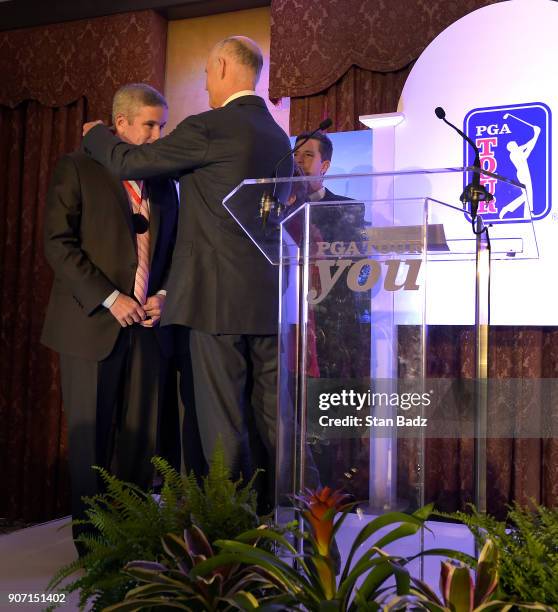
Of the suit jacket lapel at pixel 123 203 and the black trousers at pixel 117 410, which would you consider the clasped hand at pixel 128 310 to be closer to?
the black trousers at pixel 117 410

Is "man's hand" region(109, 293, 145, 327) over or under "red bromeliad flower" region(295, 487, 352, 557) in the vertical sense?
over

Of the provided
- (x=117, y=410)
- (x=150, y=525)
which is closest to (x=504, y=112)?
(x=117, y=410)

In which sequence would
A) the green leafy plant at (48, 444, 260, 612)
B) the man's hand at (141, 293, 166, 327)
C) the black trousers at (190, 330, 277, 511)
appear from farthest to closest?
the man's hand at (141, 293, 166, 327)
the black trousers at (190, 330, 277, 511)
the green leafy plant at (48, 444, 260, 612)

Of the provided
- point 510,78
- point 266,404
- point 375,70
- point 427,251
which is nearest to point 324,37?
point 375,70

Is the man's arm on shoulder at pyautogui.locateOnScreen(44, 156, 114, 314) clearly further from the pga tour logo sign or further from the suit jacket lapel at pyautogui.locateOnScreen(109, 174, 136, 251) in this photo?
the pga tour logo sign

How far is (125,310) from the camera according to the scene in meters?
2.39

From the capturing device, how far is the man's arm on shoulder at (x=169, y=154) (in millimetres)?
2215

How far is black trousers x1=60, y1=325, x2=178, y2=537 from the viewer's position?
95.5 inches

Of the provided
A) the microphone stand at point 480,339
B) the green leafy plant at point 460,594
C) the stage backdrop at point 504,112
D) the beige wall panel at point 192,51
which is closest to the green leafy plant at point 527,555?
the green leafy plant at point 460,594

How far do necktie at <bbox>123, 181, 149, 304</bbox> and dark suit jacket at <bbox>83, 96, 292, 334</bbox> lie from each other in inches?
10.1

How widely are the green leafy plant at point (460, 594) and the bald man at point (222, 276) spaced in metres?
1.06

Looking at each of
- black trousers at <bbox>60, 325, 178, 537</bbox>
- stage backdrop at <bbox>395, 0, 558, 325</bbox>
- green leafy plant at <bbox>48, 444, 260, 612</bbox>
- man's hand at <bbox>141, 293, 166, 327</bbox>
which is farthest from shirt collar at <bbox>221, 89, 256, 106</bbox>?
green leafy plant at <bbox>48, 444, 260, 612</bbox>

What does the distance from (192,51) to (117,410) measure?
251 cm

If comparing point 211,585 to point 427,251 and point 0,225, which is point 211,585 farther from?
point 0,225
